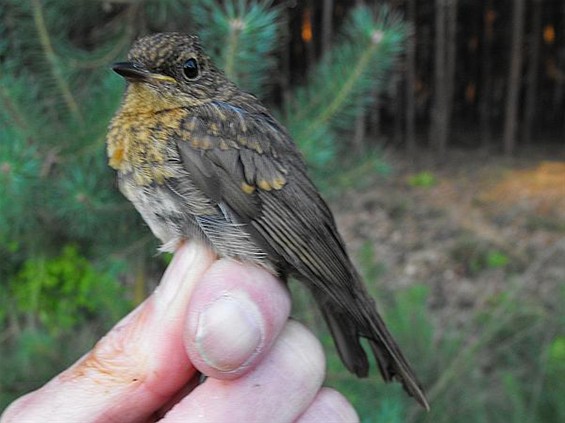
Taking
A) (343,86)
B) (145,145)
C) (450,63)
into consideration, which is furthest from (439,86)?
(145,145)

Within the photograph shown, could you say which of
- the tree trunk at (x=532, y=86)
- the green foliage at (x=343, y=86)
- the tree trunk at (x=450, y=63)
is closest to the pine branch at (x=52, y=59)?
the green foliage at (x=343, y=86)

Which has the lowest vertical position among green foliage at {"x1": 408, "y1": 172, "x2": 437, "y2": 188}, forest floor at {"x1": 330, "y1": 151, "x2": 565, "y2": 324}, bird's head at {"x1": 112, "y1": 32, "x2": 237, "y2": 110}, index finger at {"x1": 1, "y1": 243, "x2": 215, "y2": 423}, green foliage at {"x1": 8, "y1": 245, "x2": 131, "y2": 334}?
forest floor at {"x1": 330, "y1": 151, "x2": 565, "y2": 324}

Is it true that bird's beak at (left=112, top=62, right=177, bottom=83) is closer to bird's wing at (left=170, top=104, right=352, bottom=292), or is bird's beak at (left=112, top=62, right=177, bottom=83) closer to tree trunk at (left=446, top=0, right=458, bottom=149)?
bird's wing at (left=170, top=104, right=352, bottom=292)

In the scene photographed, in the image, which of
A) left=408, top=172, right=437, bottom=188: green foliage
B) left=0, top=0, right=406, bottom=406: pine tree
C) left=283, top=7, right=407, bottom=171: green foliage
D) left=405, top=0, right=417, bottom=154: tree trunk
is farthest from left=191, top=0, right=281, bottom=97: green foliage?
left=405, top=0, right=417, bottom=154: tree trunk

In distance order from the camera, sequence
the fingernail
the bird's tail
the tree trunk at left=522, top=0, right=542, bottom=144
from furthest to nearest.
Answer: the tree trunk at left=522, top=0, right=542, bottom=144
the bird's tail
the fingernail

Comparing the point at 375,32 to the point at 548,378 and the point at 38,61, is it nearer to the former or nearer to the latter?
the point at 38,61

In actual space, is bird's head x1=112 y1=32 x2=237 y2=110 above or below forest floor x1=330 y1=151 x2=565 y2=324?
above
